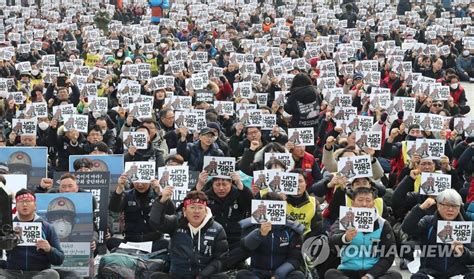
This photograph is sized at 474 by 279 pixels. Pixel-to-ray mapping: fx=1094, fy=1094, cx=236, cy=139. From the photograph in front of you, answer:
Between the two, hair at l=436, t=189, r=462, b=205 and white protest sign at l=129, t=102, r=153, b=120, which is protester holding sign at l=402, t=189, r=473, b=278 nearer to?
hair at l=436, t=189, r=462, b=205

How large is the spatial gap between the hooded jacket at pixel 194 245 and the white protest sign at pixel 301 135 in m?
3.63

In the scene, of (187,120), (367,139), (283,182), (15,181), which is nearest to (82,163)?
(15,181)

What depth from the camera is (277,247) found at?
10.2 metres

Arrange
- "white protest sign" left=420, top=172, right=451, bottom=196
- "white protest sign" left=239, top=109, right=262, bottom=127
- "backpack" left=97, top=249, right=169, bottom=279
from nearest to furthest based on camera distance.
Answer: "backpack" left=97, top=249, right=169, bottom=279, "white protest sign" left=420, top=172, right=451, bottom=196, "white protest sign" left=239, top=109, right=262, bottom=127

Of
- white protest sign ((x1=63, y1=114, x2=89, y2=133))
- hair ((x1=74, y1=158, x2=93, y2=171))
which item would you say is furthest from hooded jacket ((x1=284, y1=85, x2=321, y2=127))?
hair ((x1=74, y1=158, x2=93, y2=171))

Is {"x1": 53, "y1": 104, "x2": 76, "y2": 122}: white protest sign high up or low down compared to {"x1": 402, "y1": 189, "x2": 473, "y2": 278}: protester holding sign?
up

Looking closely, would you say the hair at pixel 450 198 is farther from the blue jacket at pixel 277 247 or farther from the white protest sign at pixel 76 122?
the white protest sign at pixel 76 122

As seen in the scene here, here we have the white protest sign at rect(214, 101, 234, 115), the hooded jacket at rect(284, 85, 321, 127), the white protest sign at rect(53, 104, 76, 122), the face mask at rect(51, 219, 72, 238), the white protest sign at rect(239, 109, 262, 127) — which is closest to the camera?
the face mask at rect(51, 219, 72, 238)

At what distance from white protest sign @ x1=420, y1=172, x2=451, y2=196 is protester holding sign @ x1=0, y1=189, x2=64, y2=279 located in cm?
382

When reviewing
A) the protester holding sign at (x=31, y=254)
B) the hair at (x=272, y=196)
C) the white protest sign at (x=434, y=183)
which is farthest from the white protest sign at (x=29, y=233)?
the white protest sign at (x=434, y=183)

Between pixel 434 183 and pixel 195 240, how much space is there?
275 cm

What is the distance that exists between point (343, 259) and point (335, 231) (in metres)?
0.29

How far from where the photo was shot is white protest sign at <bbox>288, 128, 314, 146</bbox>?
13703 millimetres

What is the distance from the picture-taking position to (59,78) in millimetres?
19750
